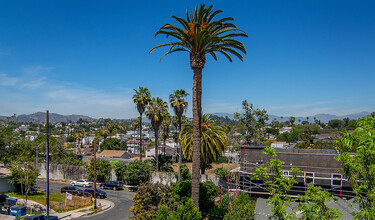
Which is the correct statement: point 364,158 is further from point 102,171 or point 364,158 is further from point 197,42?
point 102,171

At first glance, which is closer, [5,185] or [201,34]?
[201,34]

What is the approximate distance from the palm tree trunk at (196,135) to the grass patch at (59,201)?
745 inches

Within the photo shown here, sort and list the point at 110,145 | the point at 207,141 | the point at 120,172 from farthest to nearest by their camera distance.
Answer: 1. the point at 110,145
2. the point at 120,172
3. the point at 207,141

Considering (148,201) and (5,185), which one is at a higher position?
(148,201)

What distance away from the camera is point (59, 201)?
33938 millimetres

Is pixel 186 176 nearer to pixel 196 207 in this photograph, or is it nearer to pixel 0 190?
pixel 196 207

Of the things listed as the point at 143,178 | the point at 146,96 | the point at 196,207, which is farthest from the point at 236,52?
the point at 146,96

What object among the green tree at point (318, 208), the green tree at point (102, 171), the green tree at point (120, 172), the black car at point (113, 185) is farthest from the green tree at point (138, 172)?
the green tree at point (318, 208)

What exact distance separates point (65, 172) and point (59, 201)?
64.9 ft

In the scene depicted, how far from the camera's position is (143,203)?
21.5 metres

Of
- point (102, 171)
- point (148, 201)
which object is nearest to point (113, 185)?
point (102, 171)

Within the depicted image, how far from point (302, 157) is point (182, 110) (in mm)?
28327

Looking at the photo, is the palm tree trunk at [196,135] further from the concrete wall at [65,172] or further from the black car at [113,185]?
the concrete wall at [65,172]

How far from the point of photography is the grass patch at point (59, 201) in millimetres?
31269
